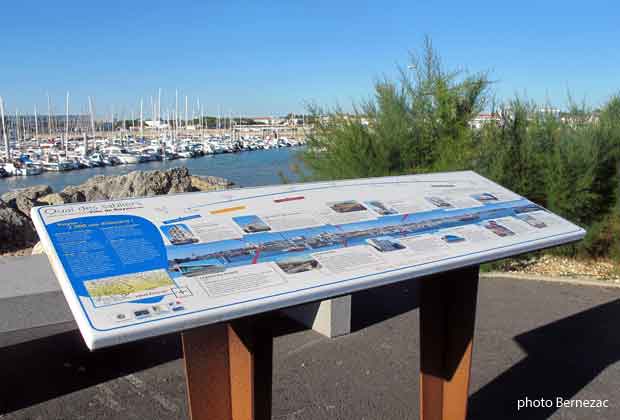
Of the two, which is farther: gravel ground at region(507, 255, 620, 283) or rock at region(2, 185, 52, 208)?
rock at region(2, 185, 52, 208)

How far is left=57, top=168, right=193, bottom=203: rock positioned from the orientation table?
8842mm

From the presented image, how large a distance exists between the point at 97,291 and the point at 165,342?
325 cm

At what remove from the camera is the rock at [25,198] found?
11609 millimetres

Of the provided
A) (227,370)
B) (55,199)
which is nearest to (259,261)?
(227,370)

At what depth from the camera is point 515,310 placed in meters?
5.62

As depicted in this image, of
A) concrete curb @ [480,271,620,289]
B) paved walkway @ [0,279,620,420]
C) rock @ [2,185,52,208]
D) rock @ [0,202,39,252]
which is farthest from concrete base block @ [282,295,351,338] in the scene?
rock @ [2,185,52,208]

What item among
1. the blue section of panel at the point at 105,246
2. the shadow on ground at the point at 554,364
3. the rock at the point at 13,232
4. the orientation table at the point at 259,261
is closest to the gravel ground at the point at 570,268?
the shadow on ground at the point at 554,364

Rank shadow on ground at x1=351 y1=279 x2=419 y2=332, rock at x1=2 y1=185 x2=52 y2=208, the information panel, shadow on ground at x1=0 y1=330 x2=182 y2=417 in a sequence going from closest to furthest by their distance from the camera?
the information panel, shadow on ground at x1=0 y1=330 x2=182 y2=417, shadow on ground at x1=351 y1=279 x2=419 y2=332, rock at x1=2 y1=185 x2=52 y2=208

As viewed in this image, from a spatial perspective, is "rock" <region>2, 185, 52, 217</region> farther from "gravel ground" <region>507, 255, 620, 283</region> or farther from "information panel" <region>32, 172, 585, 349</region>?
"information panel" <region>32, 172, 585, 349</region>

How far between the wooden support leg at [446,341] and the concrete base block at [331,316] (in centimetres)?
173

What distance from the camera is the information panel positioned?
5.37 feet

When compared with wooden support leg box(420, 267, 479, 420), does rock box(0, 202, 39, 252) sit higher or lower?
lower

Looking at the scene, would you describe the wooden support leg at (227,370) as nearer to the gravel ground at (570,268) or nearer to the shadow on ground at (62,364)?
the shadow on ground at (62,364)

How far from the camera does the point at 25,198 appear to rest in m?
12.1
